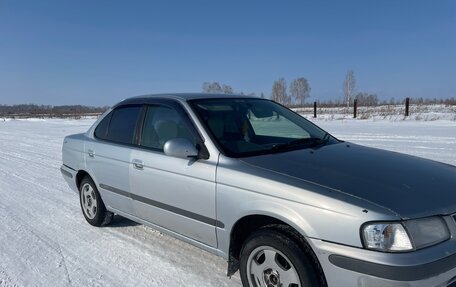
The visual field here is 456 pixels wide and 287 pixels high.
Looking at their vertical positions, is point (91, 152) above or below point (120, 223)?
above

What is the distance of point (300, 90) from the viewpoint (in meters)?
97.8

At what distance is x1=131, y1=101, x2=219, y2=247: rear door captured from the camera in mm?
3172

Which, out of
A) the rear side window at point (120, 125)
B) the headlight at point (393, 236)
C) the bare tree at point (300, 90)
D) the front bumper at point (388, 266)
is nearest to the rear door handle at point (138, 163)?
the rear side window at point (120, 125)

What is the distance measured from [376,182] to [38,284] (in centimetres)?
287

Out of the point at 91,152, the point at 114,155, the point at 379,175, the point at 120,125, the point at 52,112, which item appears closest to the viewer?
the point at 379,175

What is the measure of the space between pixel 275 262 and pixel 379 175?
97 centimetres

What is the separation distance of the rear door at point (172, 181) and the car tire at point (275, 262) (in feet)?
1.35

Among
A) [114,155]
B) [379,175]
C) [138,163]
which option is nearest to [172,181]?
[138,163]

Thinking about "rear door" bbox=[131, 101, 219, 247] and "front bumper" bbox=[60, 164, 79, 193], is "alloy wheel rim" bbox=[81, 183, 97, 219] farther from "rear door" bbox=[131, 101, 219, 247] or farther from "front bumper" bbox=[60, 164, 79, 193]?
"rear door" bbox=[131, 101, 219, 247]

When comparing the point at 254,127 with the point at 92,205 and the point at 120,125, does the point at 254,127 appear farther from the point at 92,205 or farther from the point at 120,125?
the point at 92,205

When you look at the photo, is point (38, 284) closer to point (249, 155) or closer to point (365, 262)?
point (249, 155)

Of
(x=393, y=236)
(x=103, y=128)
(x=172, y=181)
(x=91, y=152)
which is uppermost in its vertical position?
(x=103, y=128)

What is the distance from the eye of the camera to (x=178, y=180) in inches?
133

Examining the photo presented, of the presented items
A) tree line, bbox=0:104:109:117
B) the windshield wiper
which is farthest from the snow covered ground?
tree line, bbox=0:104:109:117
